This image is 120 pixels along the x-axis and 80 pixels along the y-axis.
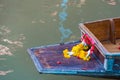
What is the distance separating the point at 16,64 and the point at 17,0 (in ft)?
12.4

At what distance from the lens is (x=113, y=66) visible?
14.1ft

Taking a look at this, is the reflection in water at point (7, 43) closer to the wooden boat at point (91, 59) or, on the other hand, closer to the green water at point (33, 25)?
the green water at point (33, 25)

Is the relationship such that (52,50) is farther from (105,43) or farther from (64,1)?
(64,1)

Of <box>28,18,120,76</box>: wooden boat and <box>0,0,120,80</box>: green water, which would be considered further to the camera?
<box>0,0,120,80</box>: green water

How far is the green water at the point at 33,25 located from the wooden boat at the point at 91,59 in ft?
1.12

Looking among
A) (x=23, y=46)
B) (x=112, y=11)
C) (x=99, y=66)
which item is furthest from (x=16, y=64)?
(x=112, y=11)

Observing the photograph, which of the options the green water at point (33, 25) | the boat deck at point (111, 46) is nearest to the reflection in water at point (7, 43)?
the green water at point (33, 25)

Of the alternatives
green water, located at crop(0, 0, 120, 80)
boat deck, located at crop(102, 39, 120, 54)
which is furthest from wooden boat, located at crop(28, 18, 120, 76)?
green water, located at crop(0, 0, 120, 80)

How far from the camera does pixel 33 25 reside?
6.79 metres

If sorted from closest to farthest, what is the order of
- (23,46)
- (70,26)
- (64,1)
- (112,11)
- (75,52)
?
(75,52), (23,46), (70,26), (112,11), (64,1)

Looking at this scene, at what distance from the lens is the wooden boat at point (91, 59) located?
4215mm

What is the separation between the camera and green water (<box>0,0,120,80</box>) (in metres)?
4.99

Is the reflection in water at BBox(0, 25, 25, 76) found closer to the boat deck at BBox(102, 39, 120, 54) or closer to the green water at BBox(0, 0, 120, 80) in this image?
the green water at BBox(0, 0, 120, 80)

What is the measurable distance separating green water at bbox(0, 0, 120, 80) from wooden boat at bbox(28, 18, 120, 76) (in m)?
0.34
